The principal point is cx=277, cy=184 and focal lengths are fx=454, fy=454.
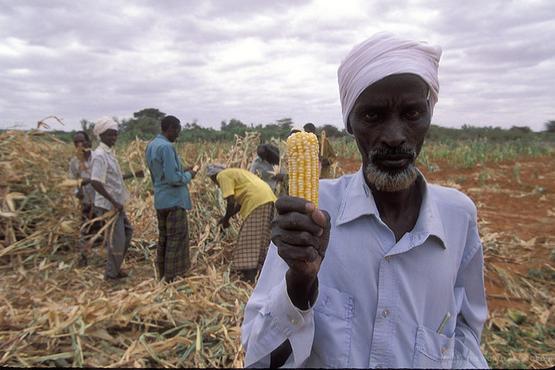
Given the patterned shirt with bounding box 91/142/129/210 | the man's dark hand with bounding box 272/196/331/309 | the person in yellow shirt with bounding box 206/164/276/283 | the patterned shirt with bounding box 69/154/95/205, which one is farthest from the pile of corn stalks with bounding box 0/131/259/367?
the man's dark hand with bounding box 272/196/331/309

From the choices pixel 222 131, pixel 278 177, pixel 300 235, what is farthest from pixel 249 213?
pixel 222 131

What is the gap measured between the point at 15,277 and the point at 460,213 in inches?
220

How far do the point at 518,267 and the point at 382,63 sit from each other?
18.6 feet

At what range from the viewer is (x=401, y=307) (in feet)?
3.54

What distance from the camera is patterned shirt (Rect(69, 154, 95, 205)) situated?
6004 mm

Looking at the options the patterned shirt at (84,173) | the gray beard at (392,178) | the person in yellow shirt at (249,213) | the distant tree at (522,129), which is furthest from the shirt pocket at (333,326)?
the distant tree at (522,129)

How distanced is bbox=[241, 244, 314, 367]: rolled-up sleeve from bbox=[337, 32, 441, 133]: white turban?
47 centimetres

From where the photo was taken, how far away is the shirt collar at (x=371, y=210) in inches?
44.3

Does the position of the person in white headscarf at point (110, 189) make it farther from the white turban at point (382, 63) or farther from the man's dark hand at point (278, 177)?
the white turban at point (382, 63)

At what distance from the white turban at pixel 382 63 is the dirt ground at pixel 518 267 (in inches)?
119

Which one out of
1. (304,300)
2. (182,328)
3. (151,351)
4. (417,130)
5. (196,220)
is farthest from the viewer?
(196,220)

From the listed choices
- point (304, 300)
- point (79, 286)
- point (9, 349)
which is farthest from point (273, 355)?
point (79, 286)

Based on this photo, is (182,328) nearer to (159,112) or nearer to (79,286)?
(79,286)

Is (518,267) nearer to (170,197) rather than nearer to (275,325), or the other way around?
(170,197)
